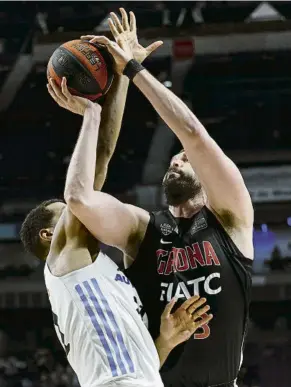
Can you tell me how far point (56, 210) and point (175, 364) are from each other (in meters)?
0.87

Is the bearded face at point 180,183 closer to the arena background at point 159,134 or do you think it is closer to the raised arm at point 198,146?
the raised arm at point 198,146

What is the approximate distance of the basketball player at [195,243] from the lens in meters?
2.89

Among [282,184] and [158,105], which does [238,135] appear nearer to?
[282,184]

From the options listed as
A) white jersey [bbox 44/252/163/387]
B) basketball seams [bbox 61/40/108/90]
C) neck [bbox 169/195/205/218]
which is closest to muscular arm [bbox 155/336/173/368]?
white jersey [bbox 44/252/163/387]

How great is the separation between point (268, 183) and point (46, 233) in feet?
29.6

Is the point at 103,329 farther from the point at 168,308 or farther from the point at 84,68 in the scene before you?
the point at 84,68

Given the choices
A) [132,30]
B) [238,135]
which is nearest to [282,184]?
[238,135]

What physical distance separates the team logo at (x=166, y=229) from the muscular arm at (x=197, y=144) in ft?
1.00

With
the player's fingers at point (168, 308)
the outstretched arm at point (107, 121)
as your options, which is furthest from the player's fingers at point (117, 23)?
the player's fingers at point (168, 308)

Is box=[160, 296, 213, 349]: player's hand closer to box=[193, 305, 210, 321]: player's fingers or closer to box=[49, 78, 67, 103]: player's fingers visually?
box=[193, 305, 210, 321]: player's fingers

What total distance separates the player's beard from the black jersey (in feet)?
0.31

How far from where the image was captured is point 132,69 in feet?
9.57

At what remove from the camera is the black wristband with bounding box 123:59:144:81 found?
291 cm

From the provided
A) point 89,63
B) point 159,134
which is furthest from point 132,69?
point 159,134
